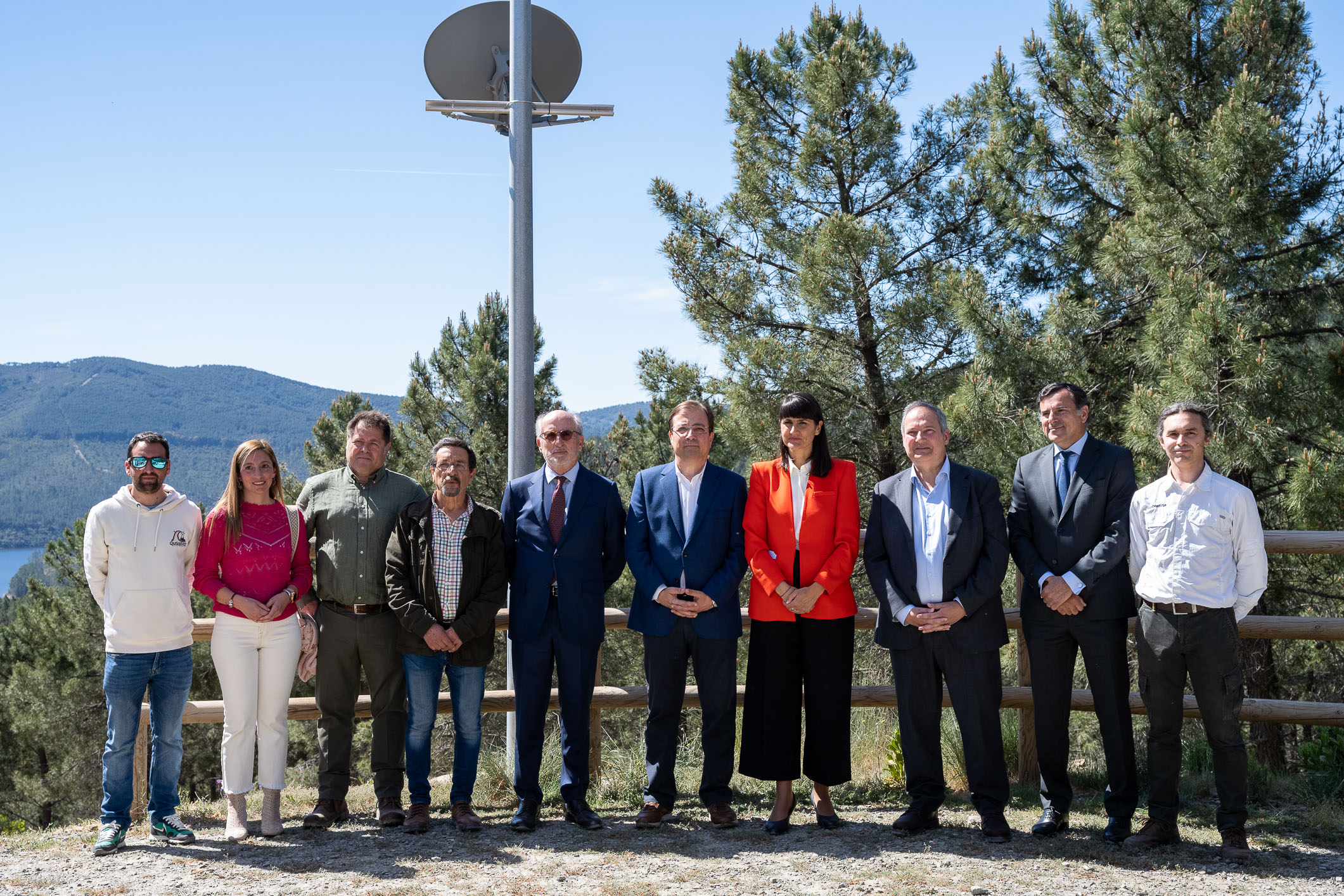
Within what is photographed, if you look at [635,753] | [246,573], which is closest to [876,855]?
[635,753]

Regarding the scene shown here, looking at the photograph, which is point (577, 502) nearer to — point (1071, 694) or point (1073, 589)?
point (1073, 589)

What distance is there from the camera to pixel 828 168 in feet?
38.1

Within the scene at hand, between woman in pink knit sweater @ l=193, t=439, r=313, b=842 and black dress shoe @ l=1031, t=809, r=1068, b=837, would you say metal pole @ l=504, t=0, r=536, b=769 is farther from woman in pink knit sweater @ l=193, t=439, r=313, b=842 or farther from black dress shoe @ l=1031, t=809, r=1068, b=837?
black dress shoe @ l=1031, t=809, r=1068, b=837

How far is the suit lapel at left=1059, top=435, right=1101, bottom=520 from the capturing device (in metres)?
4.36

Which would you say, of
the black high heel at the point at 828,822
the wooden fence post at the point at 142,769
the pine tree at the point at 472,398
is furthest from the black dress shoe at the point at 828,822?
the pine tree at the point at 472,398

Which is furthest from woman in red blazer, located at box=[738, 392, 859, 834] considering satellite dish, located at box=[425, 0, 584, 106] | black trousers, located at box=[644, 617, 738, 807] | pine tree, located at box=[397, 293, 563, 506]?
pine tree, located at box=[397, 293, 563, 506]

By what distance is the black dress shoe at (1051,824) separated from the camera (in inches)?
173

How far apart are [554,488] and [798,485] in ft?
3.91

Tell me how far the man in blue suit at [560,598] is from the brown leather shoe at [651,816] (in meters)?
0.20

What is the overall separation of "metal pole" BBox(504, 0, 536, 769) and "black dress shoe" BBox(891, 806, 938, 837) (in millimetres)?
2102

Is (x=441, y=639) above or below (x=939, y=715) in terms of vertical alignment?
above

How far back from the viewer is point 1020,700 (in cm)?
528

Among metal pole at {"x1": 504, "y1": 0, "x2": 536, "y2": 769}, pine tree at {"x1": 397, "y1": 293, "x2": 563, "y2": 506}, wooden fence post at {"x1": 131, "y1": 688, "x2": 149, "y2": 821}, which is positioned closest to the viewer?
wooden fence post at {"x1": 131, "y1": 688, "x2": 149, "y2": 821}

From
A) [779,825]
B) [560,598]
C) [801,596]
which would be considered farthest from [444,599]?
[779,825]
